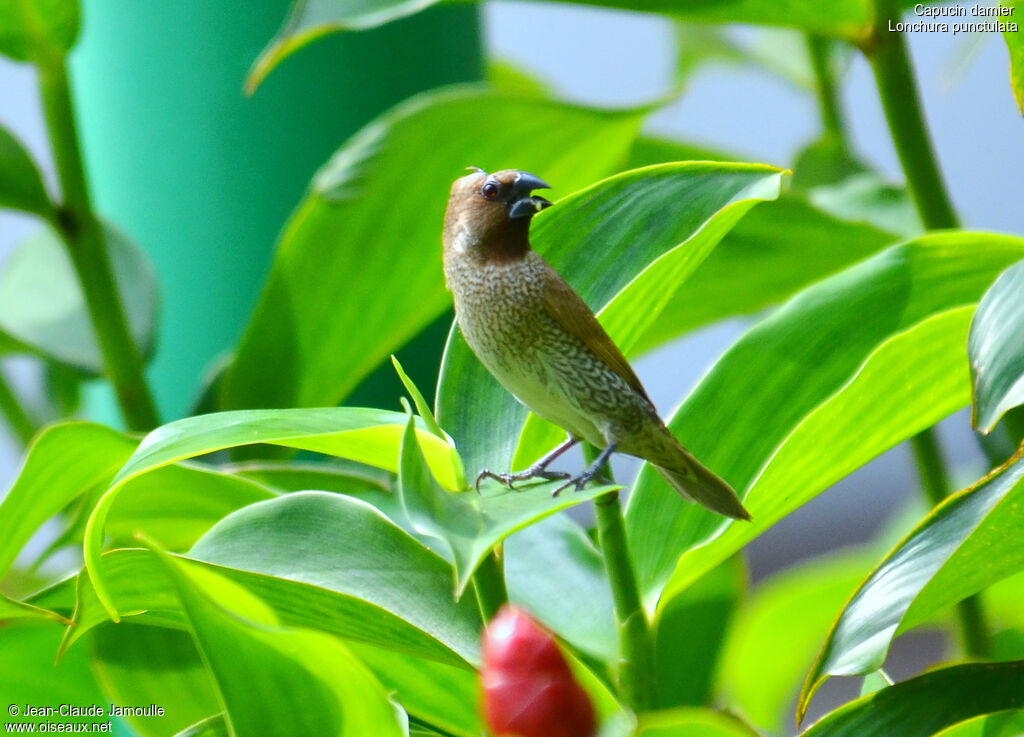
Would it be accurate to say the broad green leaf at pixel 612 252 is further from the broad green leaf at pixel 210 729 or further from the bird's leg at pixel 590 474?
the broad green leaf at pixel 210 729

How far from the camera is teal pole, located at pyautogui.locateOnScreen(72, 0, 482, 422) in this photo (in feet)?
3.32

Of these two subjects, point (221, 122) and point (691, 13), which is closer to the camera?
point (691, 13)

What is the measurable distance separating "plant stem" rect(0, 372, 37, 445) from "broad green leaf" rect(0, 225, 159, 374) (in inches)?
7.2

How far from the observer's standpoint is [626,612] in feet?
1.69

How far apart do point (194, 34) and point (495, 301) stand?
671 mm

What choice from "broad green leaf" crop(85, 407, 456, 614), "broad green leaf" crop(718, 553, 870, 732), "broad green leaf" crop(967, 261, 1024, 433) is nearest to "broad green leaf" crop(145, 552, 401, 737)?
"broad green leaf" crop(85, 407, 456, 614)

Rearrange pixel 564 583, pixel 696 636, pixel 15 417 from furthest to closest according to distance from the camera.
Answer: pixel 15 417, pixel 696 636, pixel 564 583

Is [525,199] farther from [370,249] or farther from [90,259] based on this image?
[90,259]

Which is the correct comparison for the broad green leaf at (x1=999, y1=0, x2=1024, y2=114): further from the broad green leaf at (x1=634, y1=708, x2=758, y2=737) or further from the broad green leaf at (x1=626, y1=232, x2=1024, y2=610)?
the broad green leaf at (x1=634, y1=708, x2=758, y2=737)

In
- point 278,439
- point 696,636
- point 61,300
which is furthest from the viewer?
point 61,300

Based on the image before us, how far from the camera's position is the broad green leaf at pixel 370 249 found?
33.6 inches

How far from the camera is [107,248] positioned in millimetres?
917

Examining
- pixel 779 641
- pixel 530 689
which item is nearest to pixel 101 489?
pixel 530 689

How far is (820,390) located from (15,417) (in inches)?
39.1
